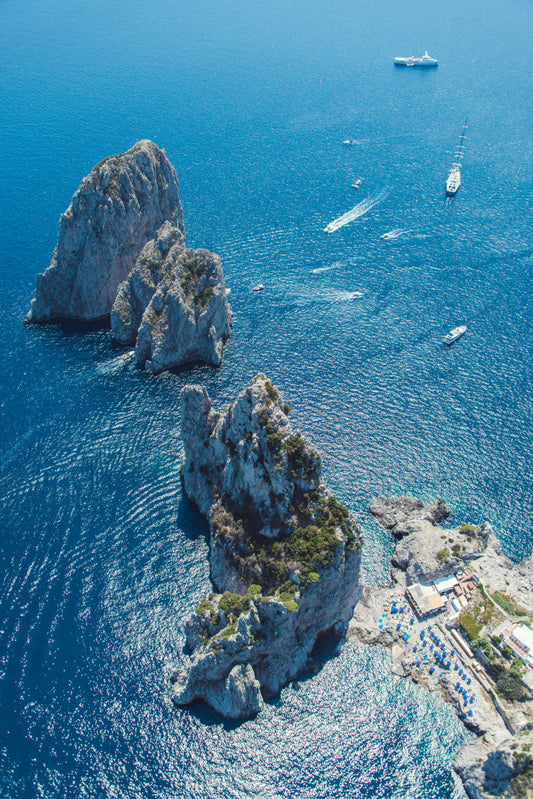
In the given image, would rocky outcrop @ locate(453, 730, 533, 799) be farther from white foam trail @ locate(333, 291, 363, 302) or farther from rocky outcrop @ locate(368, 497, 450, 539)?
white foam trail @ locate(333, 291, 363, 302)

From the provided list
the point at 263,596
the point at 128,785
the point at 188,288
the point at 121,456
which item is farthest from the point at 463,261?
the point at 128,785

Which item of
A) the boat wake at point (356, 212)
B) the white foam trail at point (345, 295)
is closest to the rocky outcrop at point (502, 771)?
the white foam trail at point (345, 295)


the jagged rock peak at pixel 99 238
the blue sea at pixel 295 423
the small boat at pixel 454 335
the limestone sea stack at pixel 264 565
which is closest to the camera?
the blue sea at pixel 295 423

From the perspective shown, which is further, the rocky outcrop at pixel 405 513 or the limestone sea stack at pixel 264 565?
the rocky outcrop at pixel 405 513

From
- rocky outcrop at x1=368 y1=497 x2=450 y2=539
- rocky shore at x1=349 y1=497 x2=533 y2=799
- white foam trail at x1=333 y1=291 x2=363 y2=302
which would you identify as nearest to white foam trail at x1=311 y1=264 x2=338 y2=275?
white foam trail at x1=333 y1=291 x2=363 y2=302

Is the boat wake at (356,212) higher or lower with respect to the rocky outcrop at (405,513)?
higher

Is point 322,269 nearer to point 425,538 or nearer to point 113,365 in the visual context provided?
point 113,365

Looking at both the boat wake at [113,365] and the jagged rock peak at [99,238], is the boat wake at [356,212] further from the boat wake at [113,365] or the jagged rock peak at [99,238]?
the boat wake at [113,365]
